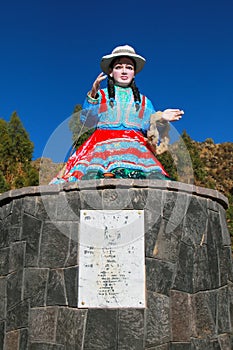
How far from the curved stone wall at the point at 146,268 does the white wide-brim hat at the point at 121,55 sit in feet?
6.19

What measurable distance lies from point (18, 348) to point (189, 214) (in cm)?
217

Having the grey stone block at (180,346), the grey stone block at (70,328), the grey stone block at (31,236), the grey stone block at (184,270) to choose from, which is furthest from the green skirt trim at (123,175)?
the grey stone block at (180,346)

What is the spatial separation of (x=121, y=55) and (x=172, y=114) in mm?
1008

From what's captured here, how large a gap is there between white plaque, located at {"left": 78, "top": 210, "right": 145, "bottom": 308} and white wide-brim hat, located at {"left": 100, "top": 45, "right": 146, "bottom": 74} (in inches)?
85.1

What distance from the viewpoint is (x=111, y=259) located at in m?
4.63

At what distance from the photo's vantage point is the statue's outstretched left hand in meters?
5.60

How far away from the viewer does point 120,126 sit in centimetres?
563

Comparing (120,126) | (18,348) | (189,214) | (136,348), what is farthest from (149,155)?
(18,348)

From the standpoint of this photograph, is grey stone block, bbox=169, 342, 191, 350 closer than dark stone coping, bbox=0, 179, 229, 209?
Yes

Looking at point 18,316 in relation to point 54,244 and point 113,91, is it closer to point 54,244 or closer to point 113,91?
point 54,244

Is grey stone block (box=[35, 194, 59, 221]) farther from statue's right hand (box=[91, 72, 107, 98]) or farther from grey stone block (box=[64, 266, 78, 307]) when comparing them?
statue's right hand (box=[91, 72, 107, 98])

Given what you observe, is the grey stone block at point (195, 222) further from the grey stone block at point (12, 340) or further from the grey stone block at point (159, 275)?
the grey stone block at point (12, 340)

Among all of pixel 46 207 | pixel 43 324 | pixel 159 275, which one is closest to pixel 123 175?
pixel 46 207

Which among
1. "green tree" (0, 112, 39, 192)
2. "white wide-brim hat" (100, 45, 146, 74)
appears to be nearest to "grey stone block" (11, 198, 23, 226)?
"white wide-brim hat" (100, 45, 146, 74)
